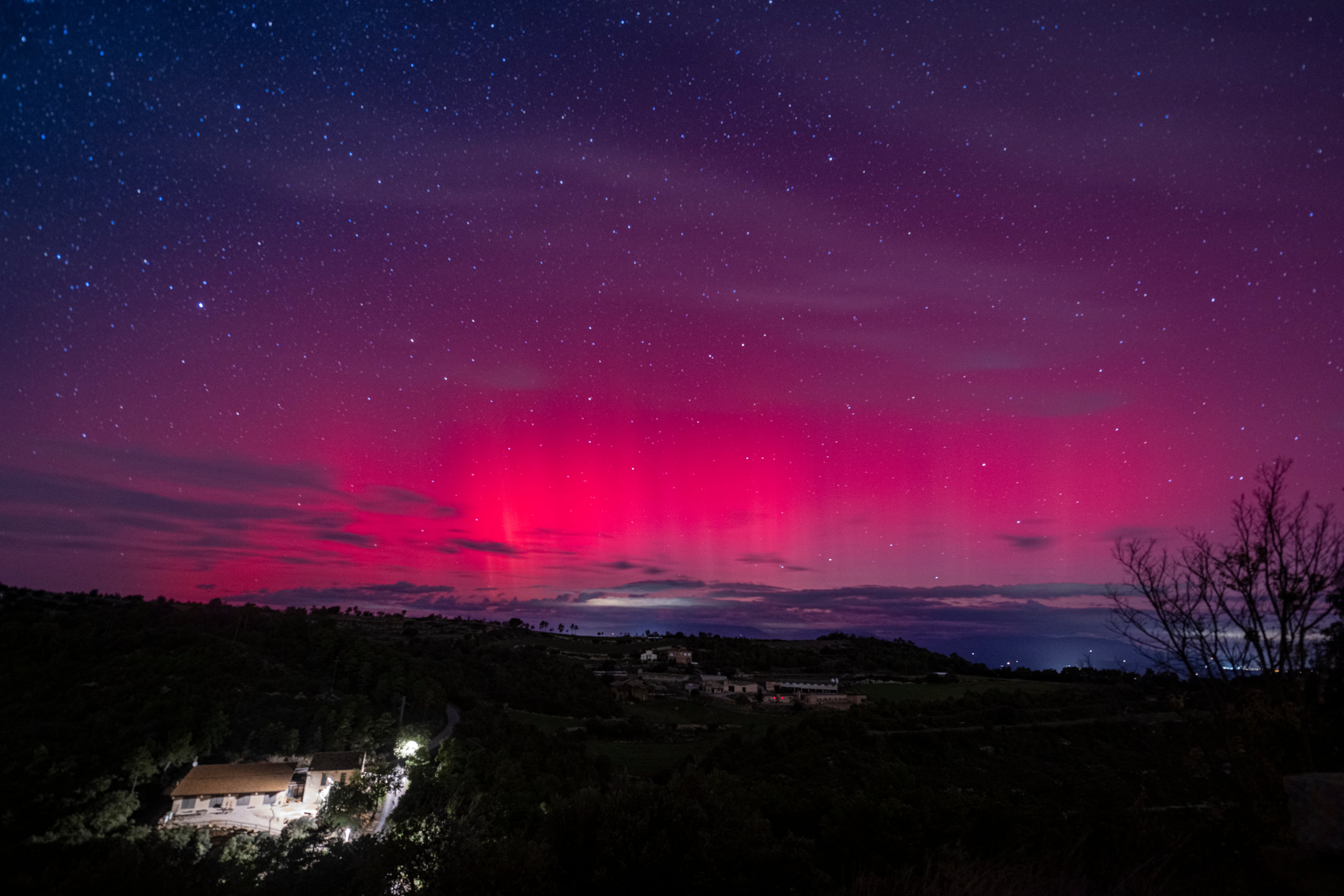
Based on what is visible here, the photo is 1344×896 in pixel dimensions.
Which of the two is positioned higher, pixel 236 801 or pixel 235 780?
pixel 235 780

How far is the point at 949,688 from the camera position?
203 ft

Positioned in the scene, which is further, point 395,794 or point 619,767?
point 619,767

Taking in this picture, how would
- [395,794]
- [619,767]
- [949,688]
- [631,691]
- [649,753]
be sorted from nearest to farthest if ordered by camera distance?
1. [395,794]
2. [619,767]
3. [649,753]
4. [949,688]
5. [631,691]

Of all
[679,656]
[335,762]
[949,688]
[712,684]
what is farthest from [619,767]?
[679,656]

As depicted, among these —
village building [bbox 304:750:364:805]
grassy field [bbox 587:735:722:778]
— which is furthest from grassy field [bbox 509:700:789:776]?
village building [bbox 304:750:364:805]

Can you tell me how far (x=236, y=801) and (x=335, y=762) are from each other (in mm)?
4782

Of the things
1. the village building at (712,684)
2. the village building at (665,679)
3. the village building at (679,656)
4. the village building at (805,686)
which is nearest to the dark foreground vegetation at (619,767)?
the village building at (805,686)

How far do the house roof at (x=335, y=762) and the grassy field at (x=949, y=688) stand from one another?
38.0 meters

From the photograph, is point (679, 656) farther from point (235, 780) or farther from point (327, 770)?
point (235, 780)

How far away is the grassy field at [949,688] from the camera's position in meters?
53.5

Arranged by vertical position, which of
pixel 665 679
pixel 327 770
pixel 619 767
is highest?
pixel 327 770

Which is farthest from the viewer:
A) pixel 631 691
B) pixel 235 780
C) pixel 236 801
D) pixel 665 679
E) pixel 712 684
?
pixel 665 679

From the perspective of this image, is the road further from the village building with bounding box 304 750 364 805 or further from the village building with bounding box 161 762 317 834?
the village building with bounding box 161 762 317 834

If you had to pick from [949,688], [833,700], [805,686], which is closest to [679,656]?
[805,686]
